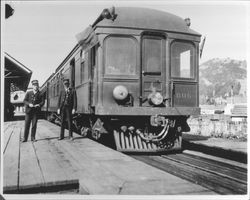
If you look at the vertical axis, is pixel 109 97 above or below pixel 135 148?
above

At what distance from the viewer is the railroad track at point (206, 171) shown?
4318 millimetres

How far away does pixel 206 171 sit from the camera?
17.4 ft

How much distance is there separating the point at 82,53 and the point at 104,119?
188cm

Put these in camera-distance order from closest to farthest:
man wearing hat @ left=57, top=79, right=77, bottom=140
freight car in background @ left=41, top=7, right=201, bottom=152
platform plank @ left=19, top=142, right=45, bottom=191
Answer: platform plank @ left=19, top=142, right=45, bottom=191
freight car in background @ left=41, top=7, right=201, bottom=152
man wearing hat @ left=57, top=79, right=77, bottom=140

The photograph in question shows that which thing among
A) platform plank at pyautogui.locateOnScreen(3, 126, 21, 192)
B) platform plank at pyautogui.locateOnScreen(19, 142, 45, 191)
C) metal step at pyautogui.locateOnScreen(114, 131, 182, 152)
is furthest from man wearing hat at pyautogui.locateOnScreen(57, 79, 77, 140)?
platform plank at pyautogui.locateOnScreen(19, 142, 45, 191)

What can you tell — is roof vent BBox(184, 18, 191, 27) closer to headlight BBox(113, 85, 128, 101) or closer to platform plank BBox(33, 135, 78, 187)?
headlight BBox(113, 85, 128, 101)

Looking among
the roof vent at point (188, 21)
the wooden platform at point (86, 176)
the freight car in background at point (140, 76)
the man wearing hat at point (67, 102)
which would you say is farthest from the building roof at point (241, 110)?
the man wearing hat at point (67, 102)

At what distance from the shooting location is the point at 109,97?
6484 millimetres

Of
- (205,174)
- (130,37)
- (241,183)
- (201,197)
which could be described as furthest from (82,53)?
(201,197)

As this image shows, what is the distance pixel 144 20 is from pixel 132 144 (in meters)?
2.55

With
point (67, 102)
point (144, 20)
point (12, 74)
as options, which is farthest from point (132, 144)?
point (12, 74)

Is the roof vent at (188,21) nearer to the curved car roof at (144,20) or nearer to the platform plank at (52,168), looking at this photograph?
the curved car roof at (144,20)

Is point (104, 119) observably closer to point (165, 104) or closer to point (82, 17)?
point (165, 104)

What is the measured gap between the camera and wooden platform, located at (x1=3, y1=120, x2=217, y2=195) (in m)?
3.30
